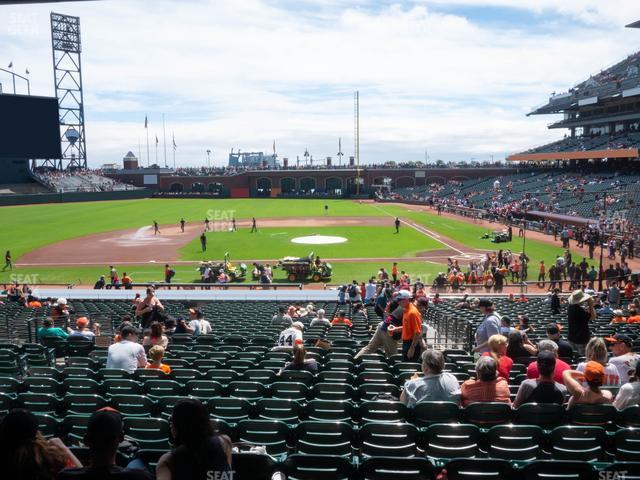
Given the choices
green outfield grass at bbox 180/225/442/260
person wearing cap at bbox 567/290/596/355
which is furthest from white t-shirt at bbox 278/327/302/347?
green outfield grass at bbox 180/225/442/260

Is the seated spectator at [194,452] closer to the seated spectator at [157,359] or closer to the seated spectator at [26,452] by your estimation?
the seated spectator at [26,452]

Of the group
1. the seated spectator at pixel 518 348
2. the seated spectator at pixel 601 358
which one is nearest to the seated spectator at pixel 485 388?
the seated spectator at pixel 601 358

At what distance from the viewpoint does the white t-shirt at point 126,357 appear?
896cm

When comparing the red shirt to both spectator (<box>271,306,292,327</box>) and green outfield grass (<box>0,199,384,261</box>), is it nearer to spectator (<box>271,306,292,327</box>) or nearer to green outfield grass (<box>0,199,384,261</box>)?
spectator (<box>271,306,292,327</box>)

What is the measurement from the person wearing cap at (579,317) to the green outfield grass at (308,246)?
27.0 m

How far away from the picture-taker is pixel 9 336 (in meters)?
16.2

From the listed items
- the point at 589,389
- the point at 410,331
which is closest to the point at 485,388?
the point at 589,389

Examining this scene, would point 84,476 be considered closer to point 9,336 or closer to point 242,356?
point 242,356

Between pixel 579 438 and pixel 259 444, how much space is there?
10.7 ft

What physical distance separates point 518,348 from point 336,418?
13.7ft

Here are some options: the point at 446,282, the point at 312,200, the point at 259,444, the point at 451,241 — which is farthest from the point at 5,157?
the point at 259,444

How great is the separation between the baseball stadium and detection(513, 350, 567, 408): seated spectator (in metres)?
0.02

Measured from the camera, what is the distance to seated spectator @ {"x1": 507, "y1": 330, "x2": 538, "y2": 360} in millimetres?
9445

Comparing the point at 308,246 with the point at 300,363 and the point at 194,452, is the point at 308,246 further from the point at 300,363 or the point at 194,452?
the point at 194,452
